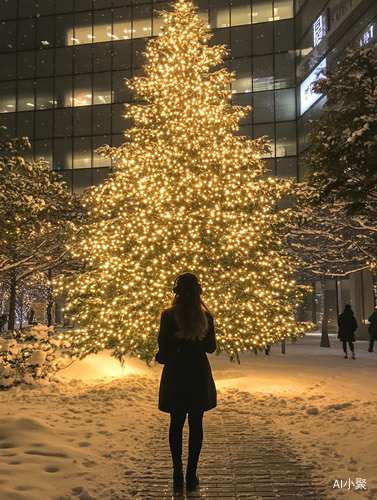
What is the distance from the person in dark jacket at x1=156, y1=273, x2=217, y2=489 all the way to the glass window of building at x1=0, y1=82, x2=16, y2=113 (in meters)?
40.1

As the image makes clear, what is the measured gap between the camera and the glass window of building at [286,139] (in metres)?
35.6

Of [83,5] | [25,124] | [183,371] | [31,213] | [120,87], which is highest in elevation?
[83,5]

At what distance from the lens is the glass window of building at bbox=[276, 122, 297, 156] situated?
117 ft

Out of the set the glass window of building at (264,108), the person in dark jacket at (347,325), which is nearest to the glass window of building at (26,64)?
the glass window of building at (264,108)

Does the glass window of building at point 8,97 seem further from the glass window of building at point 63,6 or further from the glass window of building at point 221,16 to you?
the glass window of building at point 221,16

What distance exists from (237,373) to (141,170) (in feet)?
18.5

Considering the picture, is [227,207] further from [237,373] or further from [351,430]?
[351,430]

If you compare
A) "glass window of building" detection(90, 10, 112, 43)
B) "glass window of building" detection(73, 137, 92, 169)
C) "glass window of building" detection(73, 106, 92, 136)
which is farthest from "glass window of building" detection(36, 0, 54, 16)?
"glass window of building" detection(73, 137, 92, 169)

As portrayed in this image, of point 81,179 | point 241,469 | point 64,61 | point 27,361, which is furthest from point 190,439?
point 64,61

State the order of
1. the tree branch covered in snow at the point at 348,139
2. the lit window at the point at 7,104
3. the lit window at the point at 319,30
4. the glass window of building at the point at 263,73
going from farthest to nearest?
the lit window at the point at 7,104
the glass window of building at the point at 263,73
the lit window at the point at 319,30
the tree branch covered in snow at the point at 348,139

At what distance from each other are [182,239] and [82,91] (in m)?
30.9

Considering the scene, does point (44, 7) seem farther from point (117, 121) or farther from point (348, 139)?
point (348, 139)

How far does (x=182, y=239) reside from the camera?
11.6m

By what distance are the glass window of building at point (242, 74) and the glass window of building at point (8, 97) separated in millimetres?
17621
